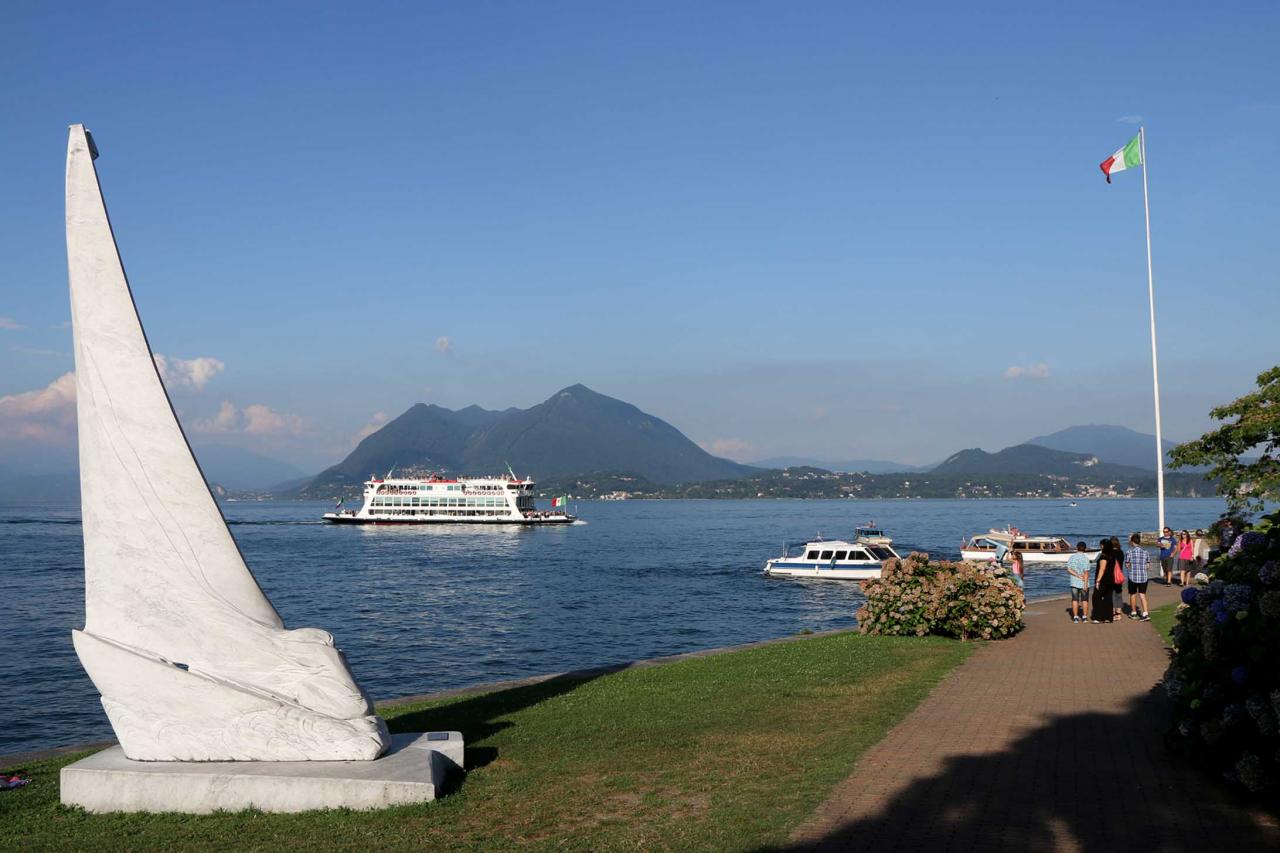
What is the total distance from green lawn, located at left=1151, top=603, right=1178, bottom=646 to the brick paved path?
4556 mm

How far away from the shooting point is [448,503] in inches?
3647

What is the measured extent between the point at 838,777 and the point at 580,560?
50.2 meters

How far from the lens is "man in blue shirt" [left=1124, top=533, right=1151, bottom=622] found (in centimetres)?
1831

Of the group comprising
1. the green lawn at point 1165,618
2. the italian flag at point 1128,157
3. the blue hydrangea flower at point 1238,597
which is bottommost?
the green lawn at point 1165,618

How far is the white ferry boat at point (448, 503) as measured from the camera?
301 ft

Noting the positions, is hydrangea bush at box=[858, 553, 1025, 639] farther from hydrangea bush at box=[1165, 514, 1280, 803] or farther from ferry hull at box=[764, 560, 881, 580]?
ferry hull at box=[764, 560, 881, 580]

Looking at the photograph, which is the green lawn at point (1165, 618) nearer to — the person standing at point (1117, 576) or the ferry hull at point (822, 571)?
the person standing at point (1117, 576)

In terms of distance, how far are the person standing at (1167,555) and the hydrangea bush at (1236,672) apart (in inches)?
779

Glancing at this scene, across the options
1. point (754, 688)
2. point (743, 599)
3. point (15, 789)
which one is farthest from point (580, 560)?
point (15, 789)

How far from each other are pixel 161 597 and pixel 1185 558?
→ 23.9 m

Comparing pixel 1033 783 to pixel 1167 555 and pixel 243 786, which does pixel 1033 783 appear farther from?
pixel 1167 555

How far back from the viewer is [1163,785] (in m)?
7.46

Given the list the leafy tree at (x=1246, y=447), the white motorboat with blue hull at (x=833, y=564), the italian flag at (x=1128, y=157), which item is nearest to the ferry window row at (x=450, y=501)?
the white motorboat with blue hull at (x=833, y=564)

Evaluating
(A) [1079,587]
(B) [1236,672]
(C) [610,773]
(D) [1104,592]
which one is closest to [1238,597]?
(B) [1236,672]
